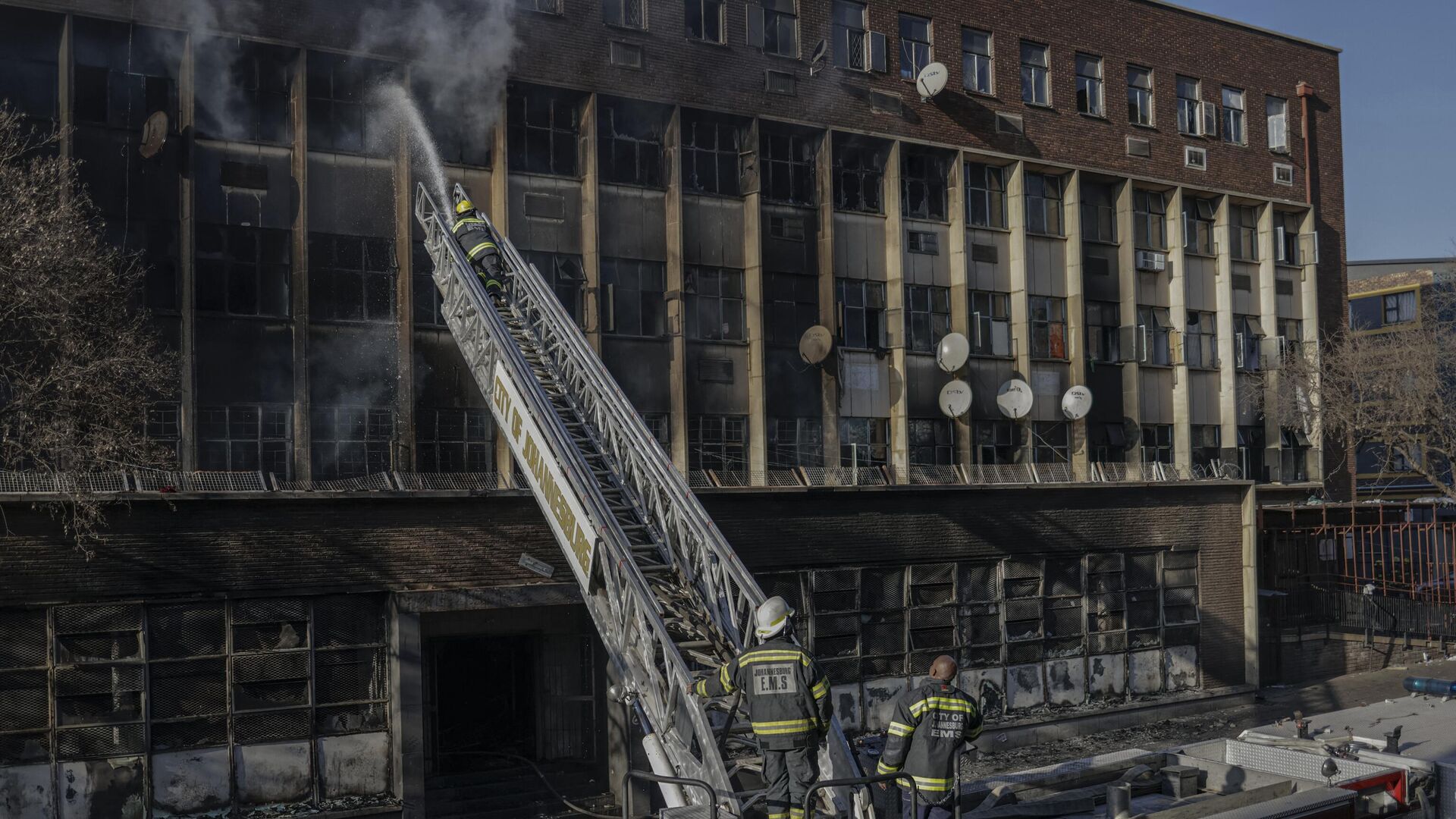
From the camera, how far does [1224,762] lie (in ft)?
40.2

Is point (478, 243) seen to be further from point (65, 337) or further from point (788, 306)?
point (788, 306)

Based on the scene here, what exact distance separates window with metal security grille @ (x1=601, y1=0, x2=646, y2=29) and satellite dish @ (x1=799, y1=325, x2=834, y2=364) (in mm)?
5975

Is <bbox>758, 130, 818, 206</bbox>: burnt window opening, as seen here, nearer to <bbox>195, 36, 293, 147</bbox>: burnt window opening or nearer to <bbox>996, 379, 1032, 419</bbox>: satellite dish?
<bbox>996, 379, 1032, 419</bbox>: satellite dish

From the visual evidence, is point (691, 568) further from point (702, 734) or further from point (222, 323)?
point (222, 323)

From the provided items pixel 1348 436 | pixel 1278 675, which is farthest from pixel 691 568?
pixel 1348 436

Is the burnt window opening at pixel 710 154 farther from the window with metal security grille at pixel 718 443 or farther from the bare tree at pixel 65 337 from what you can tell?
the bare tree at pixel 65 337

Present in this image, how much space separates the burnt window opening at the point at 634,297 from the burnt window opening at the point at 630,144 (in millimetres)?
1403

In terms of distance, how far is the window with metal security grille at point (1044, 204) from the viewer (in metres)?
27.8

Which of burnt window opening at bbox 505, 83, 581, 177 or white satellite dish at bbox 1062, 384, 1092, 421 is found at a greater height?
burnt window opening at bbox 505, 83, 581, 177

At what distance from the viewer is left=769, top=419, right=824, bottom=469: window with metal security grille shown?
23672mm

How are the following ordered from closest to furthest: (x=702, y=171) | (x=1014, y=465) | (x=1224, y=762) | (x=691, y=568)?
(x=1224, y=762) → (x=691, y=568) → (x=702, y=171) → (x=1014, y=465)

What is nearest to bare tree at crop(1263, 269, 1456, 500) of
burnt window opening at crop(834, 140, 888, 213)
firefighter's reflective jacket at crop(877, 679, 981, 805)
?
burnt window opening at crop(834, 140, 888, 213)

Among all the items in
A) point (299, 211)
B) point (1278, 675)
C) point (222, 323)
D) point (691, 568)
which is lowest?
point (1278, 675)

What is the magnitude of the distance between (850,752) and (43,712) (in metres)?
10.4
